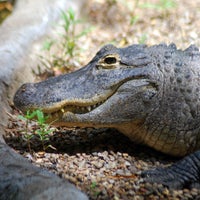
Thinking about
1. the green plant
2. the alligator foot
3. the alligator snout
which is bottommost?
the alligator foot

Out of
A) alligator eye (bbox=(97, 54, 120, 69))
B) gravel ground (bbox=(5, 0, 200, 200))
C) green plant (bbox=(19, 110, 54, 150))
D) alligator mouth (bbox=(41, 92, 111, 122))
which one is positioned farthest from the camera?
alligator eye (bbox=(97, 54, 120, 69))

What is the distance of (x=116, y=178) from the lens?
3896mm

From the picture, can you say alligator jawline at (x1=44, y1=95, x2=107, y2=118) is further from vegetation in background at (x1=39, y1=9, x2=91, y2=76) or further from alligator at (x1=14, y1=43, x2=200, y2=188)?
vegetation in background at (x1=39, y1=9, x2=91, y2=76)

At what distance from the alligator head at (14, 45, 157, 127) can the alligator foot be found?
20.4 inches

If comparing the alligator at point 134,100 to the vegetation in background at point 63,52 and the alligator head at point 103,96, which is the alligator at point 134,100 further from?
the vegetation in background at point 63,52

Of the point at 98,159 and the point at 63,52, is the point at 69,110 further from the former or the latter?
the point at 63,52

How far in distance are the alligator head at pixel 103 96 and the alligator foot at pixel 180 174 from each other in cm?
52

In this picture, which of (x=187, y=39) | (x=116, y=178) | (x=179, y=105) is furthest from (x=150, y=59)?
(x=187, y=39)

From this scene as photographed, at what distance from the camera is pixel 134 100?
4.19 metres

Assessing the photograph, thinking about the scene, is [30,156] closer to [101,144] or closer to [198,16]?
[101,144]

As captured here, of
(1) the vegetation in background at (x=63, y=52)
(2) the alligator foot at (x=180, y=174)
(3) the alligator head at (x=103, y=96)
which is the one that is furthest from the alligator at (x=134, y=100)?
(1) the vegetation in background at (x=63, y=52)

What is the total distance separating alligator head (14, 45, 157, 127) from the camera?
417 cm

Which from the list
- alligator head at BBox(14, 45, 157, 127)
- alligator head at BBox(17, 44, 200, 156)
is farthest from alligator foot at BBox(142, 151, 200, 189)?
alligator head at BBox(14, 45, 157, 127)

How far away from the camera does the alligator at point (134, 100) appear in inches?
165
